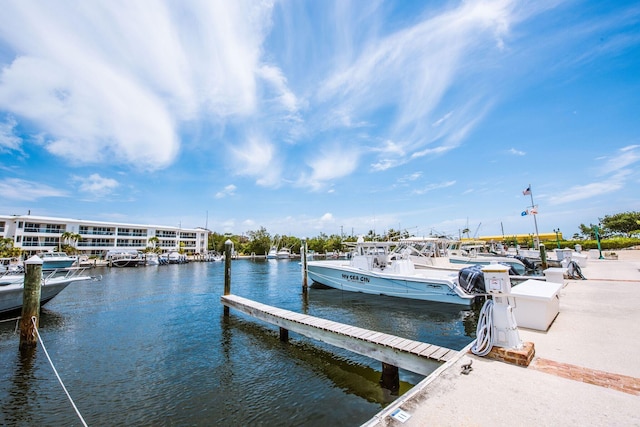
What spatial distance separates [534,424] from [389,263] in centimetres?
1586

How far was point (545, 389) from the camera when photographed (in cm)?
365

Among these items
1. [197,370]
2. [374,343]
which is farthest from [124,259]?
[374,343]

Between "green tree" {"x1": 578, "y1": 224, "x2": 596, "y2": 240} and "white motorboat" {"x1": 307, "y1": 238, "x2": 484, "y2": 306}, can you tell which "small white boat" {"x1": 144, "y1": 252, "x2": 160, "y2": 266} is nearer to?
"white motorboat" {"x1": 307, "y1": 238, "x2": 484, "y2": 306}

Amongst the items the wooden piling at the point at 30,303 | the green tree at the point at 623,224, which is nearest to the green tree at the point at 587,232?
the green tree at the point at 623,224

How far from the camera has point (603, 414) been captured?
3047 millimetres

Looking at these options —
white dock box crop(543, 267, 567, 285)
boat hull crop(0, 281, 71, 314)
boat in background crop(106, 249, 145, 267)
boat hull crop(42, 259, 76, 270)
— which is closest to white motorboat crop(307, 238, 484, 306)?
white dock box crop(543, 267, 567, 285)

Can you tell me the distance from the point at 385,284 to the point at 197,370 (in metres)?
12.0

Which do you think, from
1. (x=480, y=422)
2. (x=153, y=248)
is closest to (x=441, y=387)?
(x=480, y=422)

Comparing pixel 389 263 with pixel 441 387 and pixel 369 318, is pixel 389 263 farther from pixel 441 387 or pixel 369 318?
pixel 441 387

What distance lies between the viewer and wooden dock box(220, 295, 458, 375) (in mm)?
5566

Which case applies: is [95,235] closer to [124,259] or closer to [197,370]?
[124,259]

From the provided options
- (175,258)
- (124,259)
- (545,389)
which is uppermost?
(124,259)

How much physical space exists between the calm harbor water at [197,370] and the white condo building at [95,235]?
161 ft

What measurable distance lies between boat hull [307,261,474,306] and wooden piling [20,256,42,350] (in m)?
15.1
